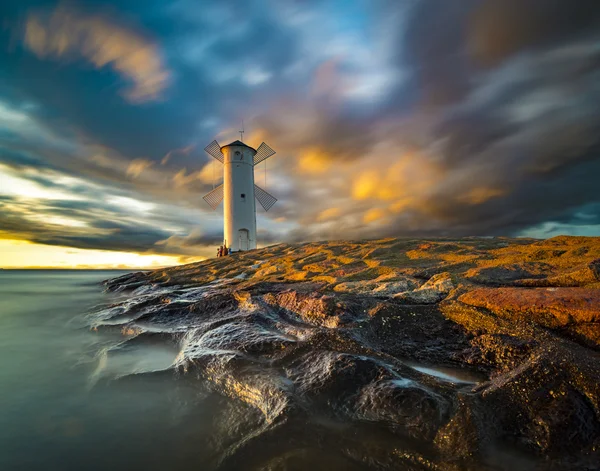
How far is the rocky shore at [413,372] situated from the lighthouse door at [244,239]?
20362mm

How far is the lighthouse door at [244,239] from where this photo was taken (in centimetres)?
2552

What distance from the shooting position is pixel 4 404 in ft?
9.20

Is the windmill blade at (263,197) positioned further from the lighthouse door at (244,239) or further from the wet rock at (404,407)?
the wet rock at (404,407)

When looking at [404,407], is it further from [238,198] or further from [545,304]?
[238,198]

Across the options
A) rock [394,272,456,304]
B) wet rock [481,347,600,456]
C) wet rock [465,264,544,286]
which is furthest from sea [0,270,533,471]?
wet rock [465,264,544,286]

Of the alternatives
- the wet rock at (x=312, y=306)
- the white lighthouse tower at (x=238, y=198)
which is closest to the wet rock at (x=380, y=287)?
→ the wet rock at (x=312, y=306)

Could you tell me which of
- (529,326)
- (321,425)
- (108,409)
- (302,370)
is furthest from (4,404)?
(529,326)

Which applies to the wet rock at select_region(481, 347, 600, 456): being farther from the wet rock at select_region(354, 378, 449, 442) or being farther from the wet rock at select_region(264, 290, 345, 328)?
the wet rock at select_region(264, 290, 345, 328)

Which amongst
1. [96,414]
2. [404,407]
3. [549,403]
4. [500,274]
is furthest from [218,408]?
[500,274]

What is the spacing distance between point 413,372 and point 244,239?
77.6 ft

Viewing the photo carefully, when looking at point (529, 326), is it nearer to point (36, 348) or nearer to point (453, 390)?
point (453, 390)

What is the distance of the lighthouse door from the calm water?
69.8 ft

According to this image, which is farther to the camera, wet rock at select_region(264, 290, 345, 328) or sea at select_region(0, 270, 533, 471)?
wet rock at select_region(264, 290, 345, 328)

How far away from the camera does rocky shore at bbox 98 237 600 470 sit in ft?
6.11
